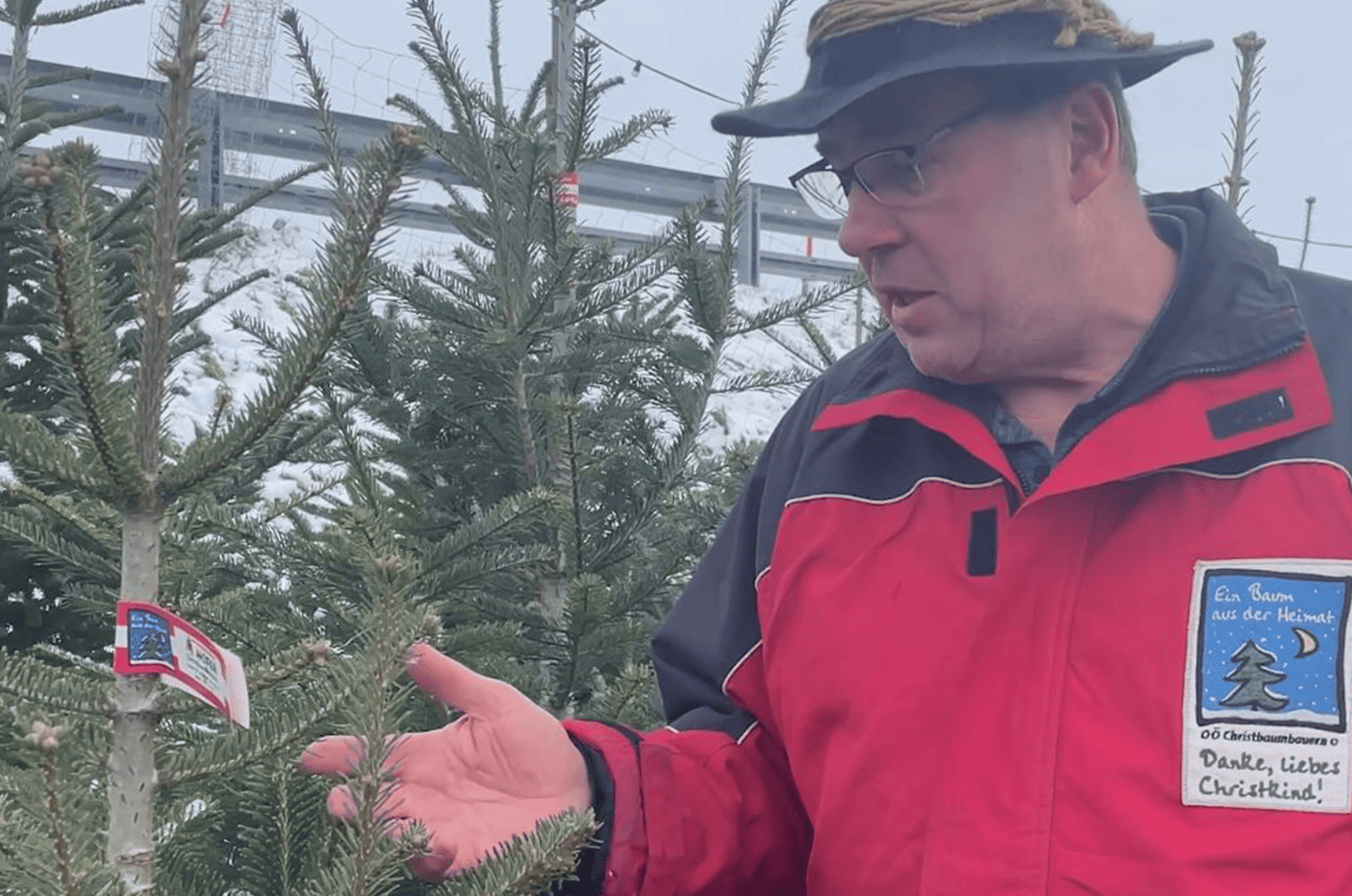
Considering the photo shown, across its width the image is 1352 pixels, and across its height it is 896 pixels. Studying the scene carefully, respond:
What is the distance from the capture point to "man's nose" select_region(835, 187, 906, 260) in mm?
1924

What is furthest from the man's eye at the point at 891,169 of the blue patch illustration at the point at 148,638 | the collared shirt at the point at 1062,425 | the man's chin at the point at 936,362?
the blue patch illustration at the point at 148,638

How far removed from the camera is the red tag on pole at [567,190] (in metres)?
3.77

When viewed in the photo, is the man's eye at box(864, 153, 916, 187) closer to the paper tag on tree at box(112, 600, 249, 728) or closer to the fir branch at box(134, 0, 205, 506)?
the fir branch at box(134, 0, 205, 506)

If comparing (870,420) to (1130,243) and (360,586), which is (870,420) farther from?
(360,586)

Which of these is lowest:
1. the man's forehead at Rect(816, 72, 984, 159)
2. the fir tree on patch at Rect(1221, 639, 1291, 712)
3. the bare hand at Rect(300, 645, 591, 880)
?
the bare hand at Rect(300, 645, 591, 880)

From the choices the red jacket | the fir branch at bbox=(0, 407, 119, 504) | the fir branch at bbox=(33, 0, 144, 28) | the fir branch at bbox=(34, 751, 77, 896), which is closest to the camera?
the fir branch at bbox=(34, 751, 77, 896)

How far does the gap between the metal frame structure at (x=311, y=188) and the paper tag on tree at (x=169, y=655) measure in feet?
8.95

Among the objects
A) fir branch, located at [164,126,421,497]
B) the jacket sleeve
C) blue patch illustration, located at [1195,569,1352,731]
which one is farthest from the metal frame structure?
fir branch, located at [164,126,421,497]

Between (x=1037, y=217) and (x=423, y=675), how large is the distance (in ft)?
3.54

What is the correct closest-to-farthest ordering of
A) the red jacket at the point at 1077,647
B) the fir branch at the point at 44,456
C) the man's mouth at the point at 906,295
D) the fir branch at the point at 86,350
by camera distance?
1. the fir branch at the point at 86,350
2. the fir branch at the point at 44,456
3. the red jacket at the point at 1077,647
4. the man's mouth at the point at 906,295

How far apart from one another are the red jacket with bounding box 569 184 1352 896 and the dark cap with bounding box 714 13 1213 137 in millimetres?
305

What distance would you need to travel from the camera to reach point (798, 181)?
2.26m

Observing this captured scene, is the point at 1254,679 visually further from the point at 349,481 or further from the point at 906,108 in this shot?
the point at 349,481

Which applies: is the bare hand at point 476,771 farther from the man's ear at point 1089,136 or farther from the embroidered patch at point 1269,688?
the man's ear at point 1089,136
